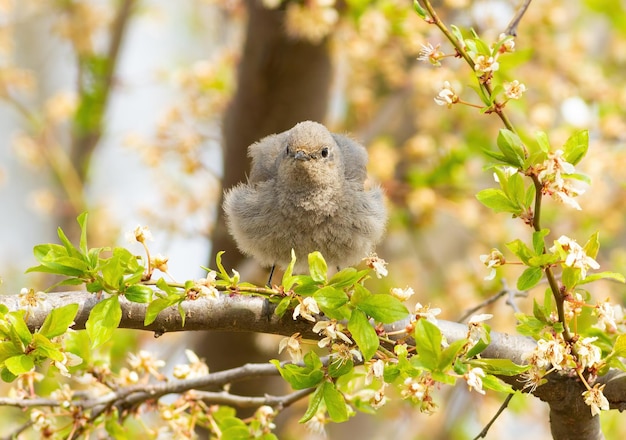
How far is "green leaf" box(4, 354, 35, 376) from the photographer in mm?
1870

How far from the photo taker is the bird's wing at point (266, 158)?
3486 millimetres

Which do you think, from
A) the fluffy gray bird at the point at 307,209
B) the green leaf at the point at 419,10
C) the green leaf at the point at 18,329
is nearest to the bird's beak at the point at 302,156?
the fluffy gray bird at the point at 307,209

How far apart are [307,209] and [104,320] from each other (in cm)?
148

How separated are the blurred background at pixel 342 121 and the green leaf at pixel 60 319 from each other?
7.54 feet

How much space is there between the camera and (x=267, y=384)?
4.59 meters

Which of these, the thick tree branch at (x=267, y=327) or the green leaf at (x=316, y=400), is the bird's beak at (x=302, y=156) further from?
the green leaf at (x=316, y=400)

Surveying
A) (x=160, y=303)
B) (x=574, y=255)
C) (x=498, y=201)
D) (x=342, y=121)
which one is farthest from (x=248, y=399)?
(x=342, y=121)

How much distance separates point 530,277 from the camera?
76.6 inches

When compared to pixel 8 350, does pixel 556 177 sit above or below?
above

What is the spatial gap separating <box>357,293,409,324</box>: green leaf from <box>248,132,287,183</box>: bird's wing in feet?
5.62

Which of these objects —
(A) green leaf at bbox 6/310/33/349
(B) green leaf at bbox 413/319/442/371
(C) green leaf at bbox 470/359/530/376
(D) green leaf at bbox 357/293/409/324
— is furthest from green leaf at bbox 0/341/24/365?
(C) green leaf at bbox 470/359/530/376

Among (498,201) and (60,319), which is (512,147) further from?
(60,319)


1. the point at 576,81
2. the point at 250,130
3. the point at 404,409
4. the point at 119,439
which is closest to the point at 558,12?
the point at 576,81

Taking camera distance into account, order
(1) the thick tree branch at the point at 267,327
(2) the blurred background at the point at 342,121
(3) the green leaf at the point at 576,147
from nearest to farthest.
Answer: (3) the green leaf at the point at 576,147
(1) the thick tree branch at the point at 267,327
(2) the blurred background at the point at 342,121
